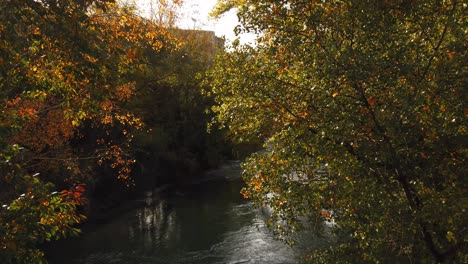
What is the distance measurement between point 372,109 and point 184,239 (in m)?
15.2

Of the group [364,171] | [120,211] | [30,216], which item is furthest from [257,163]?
[120,211]

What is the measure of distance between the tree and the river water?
840cm

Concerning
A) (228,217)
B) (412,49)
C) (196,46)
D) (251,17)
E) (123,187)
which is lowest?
(228,217)

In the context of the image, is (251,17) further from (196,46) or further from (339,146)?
(196,46)

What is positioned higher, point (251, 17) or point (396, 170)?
point (251, 17)

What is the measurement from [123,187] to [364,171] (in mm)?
27340

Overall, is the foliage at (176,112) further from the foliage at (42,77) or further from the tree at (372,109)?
the foliage at (42,77)

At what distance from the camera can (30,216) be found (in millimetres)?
5539

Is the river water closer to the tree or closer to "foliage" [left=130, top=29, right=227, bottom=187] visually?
"foliage" [left=130, top=29, right=227, bottom=187]

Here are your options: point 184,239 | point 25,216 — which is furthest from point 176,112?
point 25,216

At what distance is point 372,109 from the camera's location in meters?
7.45

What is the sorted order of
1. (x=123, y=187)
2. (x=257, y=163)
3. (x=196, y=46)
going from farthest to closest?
(x=196, y=46)
(x=123, y=187)
(x=257, y=163)

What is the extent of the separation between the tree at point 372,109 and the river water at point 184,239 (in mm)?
8395

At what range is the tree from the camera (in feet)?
23.4
